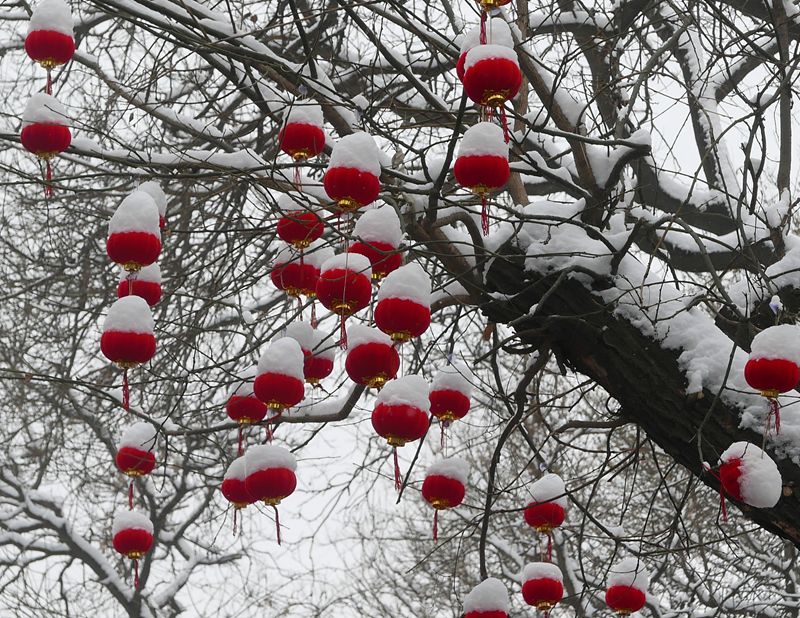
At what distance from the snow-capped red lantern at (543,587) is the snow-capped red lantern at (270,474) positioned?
126 centimetres

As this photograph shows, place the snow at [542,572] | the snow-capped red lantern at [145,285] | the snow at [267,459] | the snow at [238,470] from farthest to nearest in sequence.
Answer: the snow at [542,572] → the snow at [238,470] → the snow-capped red lantern at [145,285] → the snow at [267,459]

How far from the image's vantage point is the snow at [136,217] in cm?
302

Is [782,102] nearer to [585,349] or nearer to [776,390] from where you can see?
[585,349]

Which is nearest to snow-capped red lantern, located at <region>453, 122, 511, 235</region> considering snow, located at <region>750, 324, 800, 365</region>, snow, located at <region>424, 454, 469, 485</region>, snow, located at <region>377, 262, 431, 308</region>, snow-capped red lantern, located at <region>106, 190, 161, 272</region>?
snow, located at <region>377, 262, 431, 308</region>

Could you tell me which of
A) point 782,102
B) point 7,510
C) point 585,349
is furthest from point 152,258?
point 7,510

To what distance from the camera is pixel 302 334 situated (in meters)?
3.31

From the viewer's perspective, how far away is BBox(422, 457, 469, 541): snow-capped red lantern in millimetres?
3414

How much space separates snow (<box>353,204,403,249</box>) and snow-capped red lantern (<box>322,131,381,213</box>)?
116 millimetres

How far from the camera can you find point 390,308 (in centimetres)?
261

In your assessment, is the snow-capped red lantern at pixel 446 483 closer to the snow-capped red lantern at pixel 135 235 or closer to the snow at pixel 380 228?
the snow at pixel 380 228

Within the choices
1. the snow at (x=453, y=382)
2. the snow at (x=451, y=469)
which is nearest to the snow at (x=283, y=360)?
the snow at (x=453, y=382)

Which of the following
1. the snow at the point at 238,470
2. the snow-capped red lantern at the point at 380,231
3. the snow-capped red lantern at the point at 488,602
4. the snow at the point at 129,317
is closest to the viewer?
the snow-capped red lantern at the point at 380,231

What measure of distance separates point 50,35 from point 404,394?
72.3 inches

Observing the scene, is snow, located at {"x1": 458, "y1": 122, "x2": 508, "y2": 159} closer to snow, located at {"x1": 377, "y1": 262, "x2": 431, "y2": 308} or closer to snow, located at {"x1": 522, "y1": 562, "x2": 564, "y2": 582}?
snow, located at {"x1": 377, "y1": 262, "x2": 431, "y2": 308}
